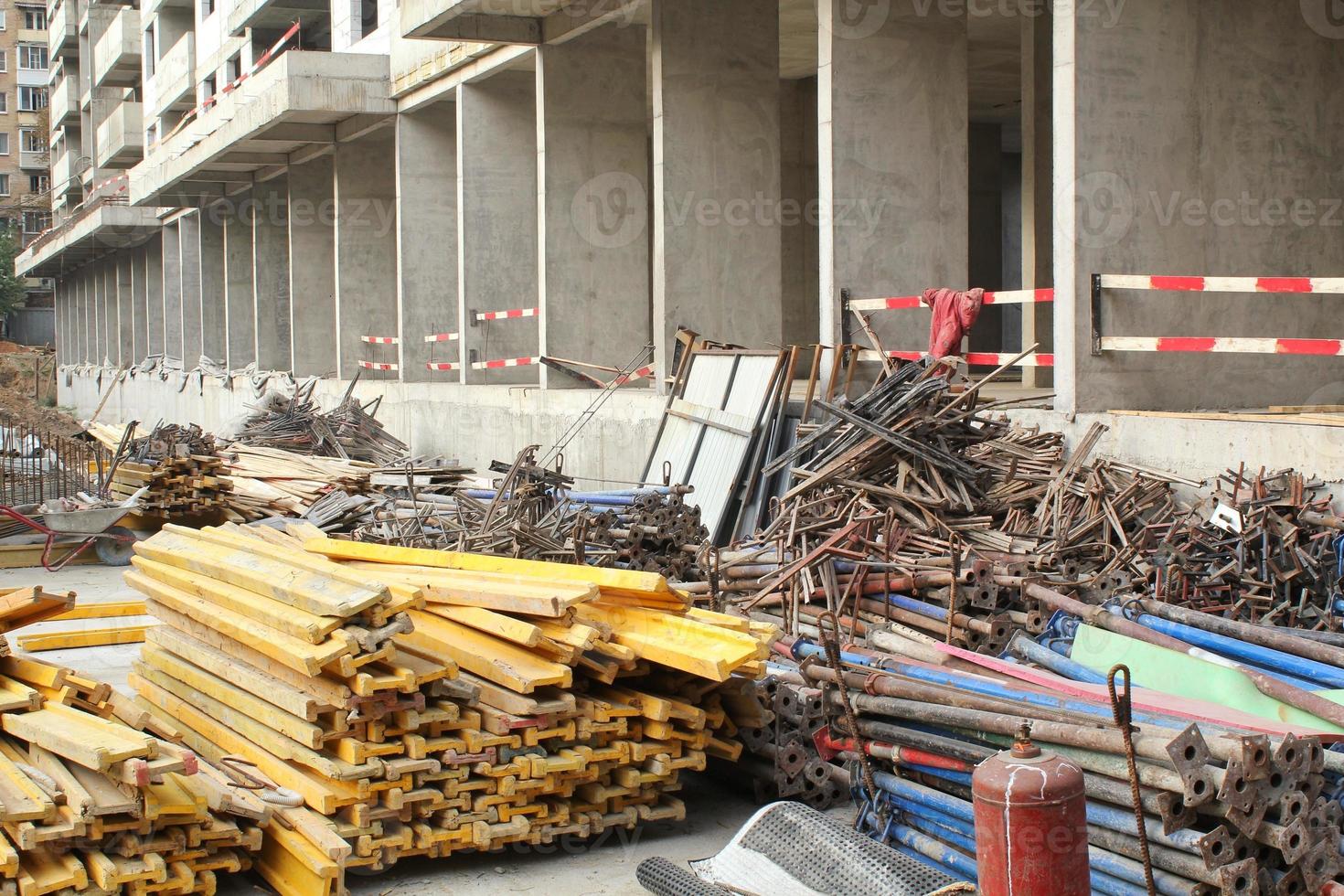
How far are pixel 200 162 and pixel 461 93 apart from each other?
11525 millimetres

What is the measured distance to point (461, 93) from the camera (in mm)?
20891

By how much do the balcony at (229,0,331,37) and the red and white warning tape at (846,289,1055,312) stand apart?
69.5 feet

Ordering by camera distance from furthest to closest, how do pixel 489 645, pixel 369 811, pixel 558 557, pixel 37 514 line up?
pixel 37 514
pixel 558 557
pixel 489 645
pixel 369 811

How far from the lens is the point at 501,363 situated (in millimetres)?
20109

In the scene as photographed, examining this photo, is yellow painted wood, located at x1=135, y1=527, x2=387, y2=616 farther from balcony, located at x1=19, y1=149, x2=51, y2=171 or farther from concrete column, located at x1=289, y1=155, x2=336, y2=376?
balcony, located at x1=19, y1=149, x2=51, y2=171

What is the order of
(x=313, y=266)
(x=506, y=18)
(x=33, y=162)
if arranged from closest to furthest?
1. (x=506, y=18)
2. (x=313, y=266)
3. (x=33, y=162)

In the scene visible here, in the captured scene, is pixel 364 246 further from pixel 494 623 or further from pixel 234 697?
pixel 494 623

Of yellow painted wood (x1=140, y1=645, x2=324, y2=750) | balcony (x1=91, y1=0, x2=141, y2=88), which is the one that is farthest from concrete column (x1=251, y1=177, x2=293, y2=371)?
yellow painted wood (x1=140, y1=645, x2=324, y2=750)

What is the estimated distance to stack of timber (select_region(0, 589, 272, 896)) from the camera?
5387 mm

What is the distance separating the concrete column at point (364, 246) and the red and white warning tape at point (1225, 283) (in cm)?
1932

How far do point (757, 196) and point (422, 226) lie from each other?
8937mm

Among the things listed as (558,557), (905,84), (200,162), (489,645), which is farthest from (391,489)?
(200,162)

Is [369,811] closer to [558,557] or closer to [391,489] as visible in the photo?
[558,557]

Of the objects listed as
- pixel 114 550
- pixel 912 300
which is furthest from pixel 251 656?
pixel 114 550
